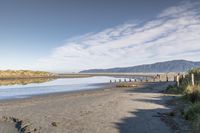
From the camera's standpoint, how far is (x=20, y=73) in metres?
125

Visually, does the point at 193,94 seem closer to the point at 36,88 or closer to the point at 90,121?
the point at 90,121

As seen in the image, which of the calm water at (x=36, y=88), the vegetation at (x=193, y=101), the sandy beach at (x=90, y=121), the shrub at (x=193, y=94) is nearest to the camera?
the sandy beach at (x=90, y=121)

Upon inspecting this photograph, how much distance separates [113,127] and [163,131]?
7.37ft

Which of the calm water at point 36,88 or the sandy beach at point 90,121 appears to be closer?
the sandy beach at point 90,121

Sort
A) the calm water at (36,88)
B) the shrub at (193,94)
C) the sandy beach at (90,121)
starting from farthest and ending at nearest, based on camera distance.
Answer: the calm water at (36,88)
the shrub at (193,94)
the sandy beach at (90,121)

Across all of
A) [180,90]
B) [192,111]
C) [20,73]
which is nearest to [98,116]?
[192,111]

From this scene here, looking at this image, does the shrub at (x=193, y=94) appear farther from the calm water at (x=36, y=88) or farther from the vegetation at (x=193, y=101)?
the calm water at (x=36, y=88)

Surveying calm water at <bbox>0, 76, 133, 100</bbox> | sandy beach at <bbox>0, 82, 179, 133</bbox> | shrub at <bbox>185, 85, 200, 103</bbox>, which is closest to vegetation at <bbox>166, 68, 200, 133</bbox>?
shrub at <bbox>185, 85, 200, 103</bbox>

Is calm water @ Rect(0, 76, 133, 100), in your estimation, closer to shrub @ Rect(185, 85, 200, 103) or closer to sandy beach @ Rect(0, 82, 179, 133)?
sandy beach @ Rect(0, 82, 179, 133)

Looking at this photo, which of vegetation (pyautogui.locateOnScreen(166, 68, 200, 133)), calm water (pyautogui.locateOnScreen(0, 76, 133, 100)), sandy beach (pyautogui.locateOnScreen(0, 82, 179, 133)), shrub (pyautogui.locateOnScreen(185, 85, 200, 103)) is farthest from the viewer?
calm water (pyautogui.locateOnScreen(0, 76, 133, 100))

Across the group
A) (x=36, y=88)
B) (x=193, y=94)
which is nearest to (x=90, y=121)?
(x=193, y=94)

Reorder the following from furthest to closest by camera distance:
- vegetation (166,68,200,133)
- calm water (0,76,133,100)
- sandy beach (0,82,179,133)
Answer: calm water (0,76,133,100)
vegetation (166,68,200,133)
sandy beach (0,82,179,133)

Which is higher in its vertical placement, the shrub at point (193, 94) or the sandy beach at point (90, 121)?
the shrub at point (193, 94)

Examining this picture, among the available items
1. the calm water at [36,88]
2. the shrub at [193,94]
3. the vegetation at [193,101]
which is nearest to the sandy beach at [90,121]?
the vegetation at [193,101]
